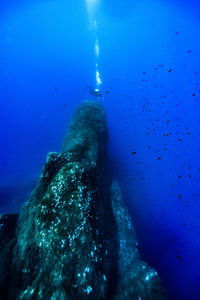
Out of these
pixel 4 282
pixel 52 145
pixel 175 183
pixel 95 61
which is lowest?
pixel 4 282

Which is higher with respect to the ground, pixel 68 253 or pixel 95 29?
pixel 95 29

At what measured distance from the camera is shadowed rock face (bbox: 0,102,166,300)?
5574 mm

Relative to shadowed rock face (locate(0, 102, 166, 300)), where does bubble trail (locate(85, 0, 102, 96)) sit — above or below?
above

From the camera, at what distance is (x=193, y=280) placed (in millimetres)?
15070

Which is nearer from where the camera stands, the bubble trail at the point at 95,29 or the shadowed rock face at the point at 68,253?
the shadowed rock face at the point at 68,253

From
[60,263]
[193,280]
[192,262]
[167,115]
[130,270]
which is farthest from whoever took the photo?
[167,115]

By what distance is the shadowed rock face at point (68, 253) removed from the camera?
5574 mm

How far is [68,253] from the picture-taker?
6.01 meters

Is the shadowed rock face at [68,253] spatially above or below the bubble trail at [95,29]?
below

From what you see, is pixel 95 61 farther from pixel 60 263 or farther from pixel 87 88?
pixel 60 263

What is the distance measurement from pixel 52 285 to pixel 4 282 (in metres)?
2.07

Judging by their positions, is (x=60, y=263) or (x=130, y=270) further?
(x=130, y=270)

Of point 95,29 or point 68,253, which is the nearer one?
point 68,253

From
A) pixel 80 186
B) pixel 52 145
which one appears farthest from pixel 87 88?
pixel 80 186
